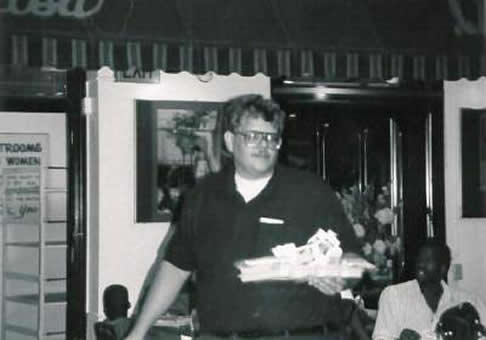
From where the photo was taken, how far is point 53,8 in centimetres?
489

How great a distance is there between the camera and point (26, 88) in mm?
6059

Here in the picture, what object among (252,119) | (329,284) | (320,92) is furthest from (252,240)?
(320,92)

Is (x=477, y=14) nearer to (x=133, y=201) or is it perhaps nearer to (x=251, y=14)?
(x=251, y=14)

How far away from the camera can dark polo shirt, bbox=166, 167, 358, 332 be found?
10.4ft

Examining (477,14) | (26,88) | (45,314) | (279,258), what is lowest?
(45,314)

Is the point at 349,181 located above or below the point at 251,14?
below

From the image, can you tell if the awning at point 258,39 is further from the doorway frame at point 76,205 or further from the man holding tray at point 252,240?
the man holding tray at point 252,240

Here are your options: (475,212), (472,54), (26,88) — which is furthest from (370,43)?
(26,88)

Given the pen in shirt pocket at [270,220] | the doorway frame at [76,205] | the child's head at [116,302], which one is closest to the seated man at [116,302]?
the child's head at [116,302]

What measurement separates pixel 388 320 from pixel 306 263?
5.13 ft

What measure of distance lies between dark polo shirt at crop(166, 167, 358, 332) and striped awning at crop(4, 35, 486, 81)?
182 centimetres

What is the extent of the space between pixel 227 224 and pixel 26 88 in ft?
10.6

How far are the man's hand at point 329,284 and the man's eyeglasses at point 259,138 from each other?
0.56 m

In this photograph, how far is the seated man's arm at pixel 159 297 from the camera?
316cm
